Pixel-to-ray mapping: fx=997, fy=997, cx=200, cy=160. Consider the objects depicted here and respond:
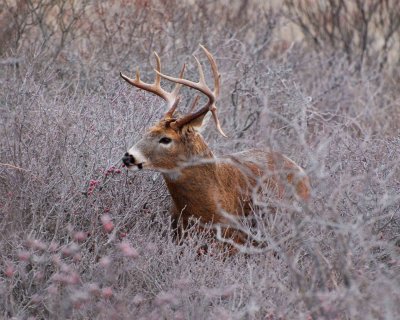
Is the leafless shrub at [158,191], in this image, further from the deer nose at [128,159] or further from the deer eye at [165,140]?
the deer eye at [165,140]

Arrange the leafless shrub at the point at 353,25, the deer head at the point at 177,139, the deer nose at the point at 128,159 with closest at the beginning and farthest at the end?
the deer nose at the point at 128,159, the deer head at the point at 177,139, the leafless shrub at the point at 353,25

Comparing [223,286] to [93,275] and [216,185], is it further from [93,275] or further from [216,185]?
[216,185]

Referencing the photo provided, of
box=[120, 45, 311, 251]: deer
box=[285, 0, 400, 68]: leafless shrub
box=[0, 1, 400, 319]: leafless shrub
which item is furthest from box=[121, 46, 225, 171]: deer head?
box=[285, 0, 400, 68]: leafless shrub

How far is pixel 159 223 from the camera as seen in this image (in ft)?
21.7

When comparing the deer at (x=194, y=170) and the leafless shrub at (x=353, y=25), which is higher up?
the leafless shrub at (x=353, y=25)

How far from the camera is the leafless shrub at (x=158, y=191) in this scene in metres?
5.13

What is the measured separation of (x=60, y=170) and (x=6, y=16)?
13.0ft

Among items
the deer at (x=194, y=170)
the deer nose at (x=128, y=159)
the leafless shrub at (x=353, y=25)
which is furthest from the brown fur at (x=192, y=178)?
the leafless shrub at (x=353, y=25)

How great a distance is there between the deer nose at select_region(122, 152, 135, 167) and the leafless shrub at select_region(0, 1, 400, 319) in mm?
254

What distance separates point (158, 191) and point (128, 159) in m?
0.75

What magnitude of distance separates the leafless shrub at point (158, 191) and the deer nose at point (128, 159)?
25 cm

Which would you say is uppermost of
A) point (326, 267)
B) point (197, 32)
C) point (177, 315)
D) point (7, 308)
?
point (197, 32)

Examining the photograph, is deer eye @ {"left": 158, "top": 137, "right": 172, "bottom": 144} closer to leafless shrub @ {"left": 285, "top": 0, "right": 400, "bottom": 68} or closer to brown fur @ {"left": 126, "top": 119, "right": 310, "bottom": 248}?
brown fur @ {"left": 126, "top": 119, "right": 310, "bottom": 248}

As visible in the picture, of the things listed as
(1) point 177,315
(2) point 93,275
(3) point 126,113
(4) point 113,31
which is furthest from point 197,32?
(1) point 177,315
